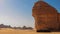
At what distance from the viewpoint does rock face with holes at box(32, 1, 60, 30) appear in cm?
A: 2086

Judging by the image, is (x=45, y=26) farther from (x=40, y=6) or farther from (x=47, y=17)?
(x=40, y=6)

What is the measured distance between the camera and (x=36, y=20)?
21422 mm

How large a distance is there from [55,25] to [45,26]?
1533mm

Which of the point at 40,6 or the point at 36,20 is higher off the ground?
the point at 40,6

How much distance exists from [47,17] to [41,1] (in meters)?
2.64

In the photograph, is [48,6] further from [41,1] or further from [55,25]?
[55,25]

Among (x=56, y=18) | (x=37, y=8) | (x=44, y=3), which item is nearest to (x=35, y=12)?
(x=37, y=8)

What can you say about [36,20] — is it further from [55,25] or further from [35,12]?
[55,25]

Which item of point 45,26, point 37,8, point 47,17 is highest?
point 37,8

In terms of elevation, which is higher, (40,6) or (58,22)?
(40,6)

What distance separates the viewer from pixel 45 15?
69.7 feet

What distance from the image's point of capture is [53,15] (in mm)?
21219

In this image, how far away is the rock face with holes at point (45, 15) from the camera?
20.9 metres

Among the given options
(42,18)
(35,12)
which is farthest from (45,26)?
(35,12)
